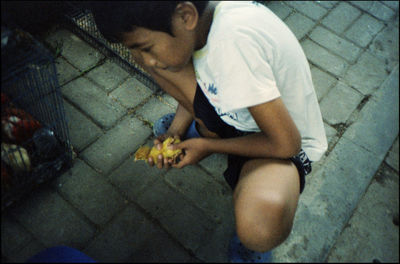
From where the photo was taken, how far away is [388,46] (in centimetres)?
285

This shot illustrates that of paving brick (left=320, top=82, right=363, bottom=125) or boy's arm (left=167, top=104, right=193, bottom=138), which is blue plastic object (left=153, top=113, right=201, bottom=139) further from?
paving brick (left=320, top=82, right=363, bottom=125)

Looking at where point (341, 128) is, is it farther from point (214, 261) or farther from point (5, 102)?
point (5, 102)

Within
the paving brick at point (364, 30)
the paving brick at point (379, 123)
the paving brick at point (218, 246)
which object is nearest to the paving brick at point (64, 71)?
the paving brick at point (218, 246)

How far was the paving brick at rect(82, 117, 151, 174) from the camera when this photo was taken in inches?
76.5

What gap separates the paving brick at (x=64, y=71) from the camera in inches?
89.6

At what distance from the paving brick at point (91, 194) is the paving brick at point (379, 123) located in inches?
62.0

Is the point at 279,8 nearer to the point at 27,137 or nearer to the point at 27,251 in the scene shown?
the point at 27,137

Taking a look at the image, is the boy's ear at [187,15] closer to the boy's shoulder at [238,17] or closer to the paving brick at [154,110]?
the boy's shoulder at [238,17]

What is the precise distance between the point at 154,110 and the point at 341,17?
80.5 inches

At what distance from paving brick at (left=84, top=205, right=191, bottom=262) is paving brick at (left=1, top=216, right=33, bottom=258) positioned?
1.03 feet

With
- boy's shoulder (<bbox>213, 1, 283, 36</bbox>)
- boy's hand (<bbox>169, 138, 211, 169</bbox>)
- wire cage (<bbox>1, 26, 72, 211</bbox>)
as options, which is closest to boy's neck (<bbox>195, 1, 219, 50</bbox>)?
boy's shoulder (<bbox>213, 1, 283, 36</bbox>)

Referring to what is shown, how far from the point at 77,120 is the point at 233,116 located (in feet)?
3.61

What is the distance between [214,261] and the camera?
1.65m

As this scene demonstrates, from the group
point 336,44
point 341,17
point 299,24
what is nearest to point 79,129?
point 299,24
